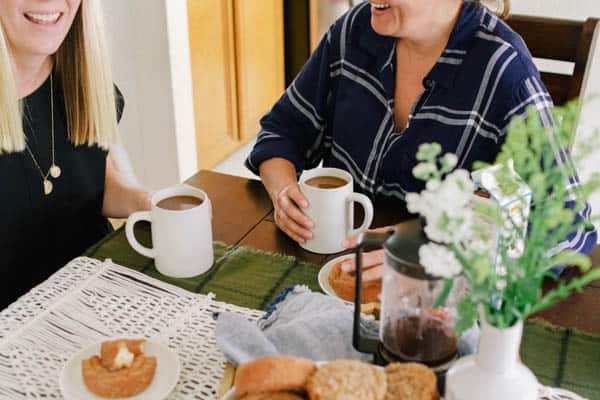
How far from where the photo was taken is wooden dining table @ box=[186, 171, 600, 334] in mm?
989

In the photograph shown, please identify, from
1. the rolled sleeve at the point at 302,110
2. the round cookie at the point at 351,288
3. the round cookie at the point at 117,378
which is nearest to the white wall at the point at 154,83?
the rolled sleeve at the point at 302,110

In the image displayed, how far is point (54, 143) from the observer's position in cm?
134

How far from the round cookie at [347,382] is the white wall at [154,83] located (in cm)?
206

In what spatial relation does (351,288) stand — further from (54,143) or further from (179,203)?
(54,143)

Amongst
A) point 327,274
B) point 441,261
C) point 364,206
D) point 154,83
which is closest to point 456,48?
point 364,206

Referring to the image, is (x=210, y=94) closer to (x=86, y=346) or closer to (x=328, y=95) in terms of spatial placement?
(x=328, y=95)

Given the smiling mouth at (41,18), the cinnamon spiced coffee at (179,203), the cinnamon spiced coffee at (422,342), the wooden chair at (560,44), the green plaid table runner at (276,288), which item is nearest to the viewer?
the cinnamon spiced coffee at (422,342)

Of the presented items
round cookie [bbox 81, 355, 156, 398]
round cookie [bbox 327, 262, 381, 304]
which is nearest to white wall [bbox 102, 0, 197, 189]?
round cookie [bbox 327, 262, 381, 304]

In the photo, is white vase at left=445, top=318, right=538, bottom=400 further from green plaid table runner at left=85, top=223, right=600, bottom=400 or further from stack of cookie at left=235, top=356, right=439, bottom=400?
green plaid table runner at left=85, top=223, right=600, bottom=400

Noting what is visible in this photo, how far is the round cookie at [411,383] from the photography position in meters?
0.70

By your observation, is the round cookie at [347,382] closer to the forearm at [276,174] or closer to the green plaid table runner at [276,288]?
the green plaid table runner at [276,288]

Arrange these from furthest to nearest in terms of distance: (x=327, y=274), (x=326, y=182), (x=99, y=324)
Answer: (x=326, y=182)
(x=327, y=274)
(x=99, y=324)

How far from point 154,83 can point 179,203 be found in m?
1.65

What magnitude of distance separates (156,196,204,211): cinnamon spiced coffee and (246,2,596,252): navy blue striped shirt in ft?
1.07
